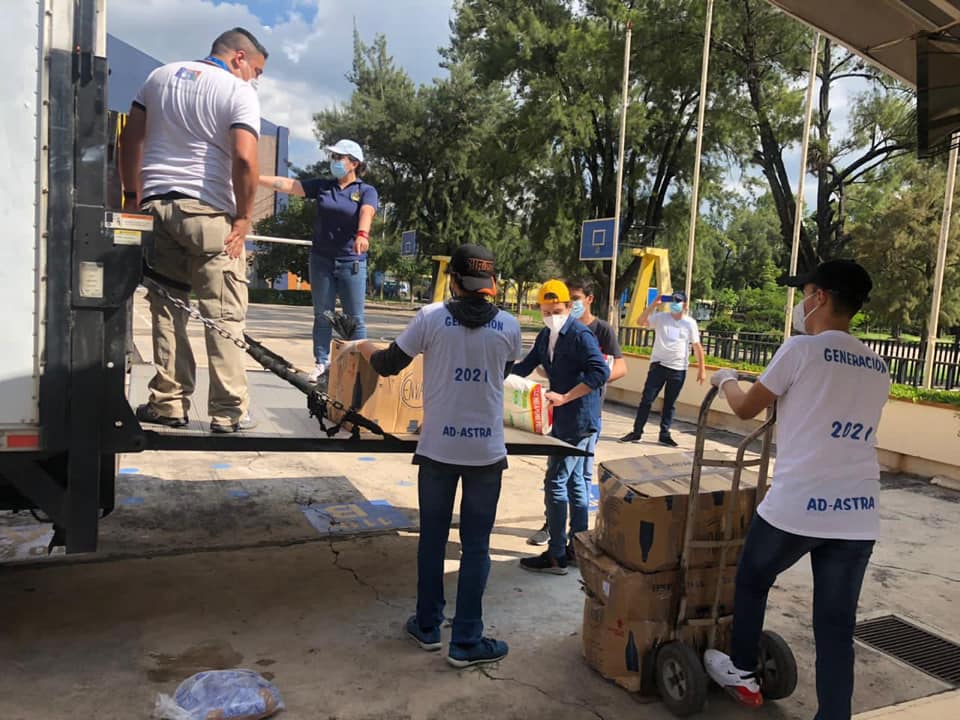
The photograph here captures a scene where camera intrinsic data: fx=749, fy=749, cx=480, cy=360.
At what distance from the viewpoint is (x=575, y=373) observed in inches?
182

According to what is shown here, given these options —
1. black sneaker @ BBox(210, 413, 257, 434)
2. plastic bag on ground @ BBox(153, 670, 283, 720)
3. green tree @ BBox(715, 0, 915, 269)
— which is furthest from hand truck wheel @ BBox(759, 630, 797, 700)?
green tree @ BBox(715, 0, 915, 269)

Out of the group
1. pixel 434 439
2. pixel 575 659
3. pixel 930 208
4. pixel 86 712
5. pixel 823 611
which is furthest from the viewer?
pixel 930 208

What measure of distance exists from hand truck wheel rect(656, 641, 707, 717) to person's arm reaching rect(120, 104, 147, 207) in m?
3.10

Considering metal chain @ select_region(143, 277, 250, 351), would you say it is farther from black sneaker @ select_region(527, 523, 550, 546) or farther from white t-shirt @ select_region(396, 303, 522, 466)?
black sneaker @ select_region(527, 523, 550, 546)

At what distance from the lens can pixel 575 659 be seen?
143 inches

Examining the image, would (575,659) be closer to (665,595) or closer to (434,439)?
(665,595)

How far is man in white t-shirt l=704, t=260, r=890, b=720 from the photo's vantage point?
2.72 metres

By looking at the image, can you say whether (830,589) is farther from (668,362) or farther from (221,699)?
(668,362)

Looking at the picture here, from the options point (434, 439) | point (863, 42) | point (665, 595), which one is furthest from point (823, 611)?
point (863, 42)

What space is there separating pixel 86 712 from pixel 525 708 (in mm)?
1760

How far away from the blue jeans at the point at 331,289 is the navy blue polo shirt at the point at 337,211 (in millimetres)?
74

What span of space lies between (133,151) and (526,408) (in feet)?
8.44

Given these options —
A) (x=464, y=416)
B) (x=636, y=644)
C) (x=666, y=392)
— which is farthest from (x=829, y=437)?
Answer: (x=666, y=392)

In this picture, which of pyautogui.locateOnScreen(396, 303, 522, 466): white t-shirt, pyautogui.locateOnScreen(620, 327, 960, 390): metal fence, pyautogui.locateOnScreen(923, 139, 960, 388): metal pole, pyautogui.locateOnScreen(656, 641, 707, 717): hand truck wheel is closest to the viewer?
pyautogui.locateOnScreen(656, 641, 707, 717): hand truck wheel
